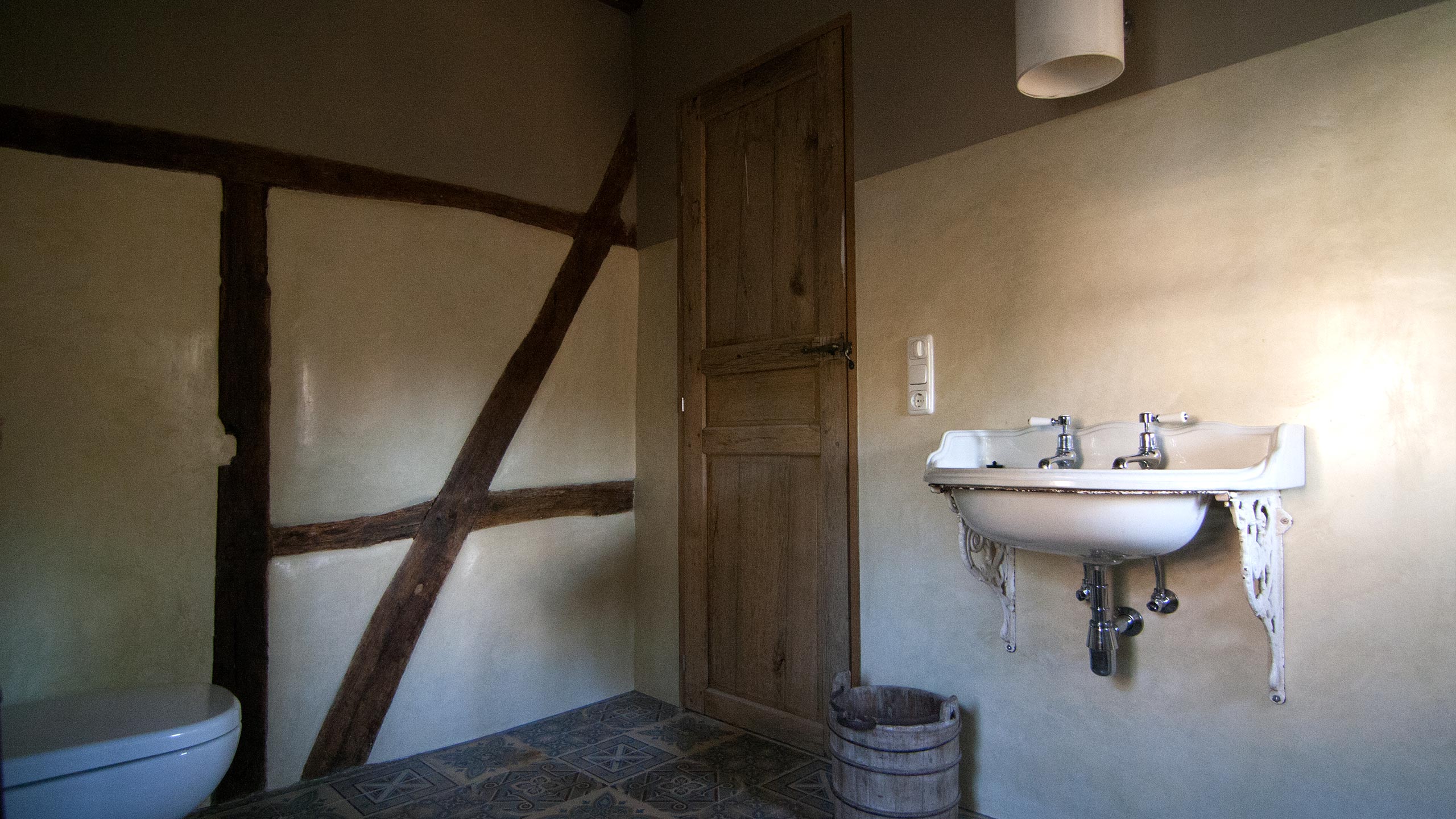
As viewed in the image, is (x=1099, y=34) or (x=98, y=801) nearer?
(x=98, y=801)

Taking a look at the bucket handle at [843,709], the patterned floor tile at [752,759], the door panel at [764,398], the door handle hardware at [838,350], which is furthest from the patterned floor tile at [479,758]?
the door handle hardware at [838,350]

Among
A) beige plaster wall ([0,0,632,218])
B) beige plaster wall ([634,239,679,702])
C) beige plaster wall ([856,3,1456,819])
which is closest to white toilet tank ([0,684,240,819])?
beige plaster wall ([0,0,632,218])

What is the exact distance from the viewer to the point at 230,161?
2.31 metres

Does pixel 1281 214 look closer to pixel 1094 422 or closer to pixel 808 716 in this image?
pixel 1094 422

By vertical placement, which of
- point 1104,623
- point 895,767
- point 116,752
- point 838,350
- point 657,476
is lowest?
point 895,767

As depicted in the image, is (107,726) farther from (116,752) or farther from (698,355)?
(698,355)

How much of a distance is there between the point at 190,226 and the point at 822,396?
6.08 ft

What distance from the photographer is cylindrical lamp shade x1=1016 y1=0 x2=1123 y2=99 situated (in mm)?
1716

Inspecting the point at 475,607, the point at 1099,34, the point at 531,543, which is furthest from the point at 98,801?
the point at 1099,34

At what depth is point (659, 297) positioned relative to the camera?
3.20 metres

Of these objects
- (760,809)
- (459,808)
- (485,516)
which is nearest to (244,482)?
(485,516)

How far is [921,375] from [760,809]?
125 cm

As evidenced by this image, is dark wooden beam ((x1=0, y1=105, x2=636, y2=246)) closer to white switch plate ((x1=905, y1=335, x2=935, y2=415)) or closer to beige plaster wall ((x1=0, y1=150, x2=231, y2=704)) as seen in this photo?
beige plaster wall ((x1=0, y1=150, x2=231, y2=704))

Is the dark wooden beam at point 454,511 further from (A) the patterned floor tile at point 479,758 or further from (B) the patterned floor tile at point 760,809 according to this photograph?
(B) the patterned floor tile at point 760,809
